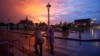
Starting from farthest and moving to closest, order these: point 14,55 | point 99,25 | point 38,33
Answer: point 99,25 < point 14,55 < point 38,33

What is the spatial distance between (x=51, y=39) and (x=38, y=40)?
7.90 feet

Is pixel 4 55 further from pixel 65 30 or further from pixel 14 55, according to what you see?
pixel 65 30

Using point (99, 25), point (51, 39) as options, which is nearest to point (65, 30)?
point (51, 39)

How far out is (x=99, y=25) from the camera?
311 feet

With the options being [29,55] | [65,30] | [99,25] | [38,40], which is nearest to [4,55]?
[29,55]

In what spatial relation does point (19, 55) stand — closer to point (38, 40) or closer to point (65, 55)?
point (38, 40)

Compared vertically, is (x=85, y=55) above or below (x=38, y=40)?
below

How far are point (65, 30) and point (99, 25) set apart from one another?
46.3 m

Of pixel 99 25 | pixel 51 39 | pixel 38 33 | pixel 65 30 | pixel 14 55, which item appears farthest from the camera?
pixel 99 25

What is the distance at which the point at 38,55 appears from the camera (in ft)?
41.1

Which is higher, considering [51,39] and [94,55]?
[51,39]

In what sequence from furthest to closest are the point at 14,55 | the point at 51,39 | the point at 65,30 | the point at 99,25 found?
the point at 99,25 < the point at 65,30 < the point at 51,39 < the point at 14,55

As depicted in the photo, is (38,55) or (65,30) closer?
(38,55)

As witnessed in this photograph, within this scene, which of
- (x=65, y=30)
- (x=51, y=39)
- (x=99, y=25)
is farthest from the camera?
(x=99, y=25)
